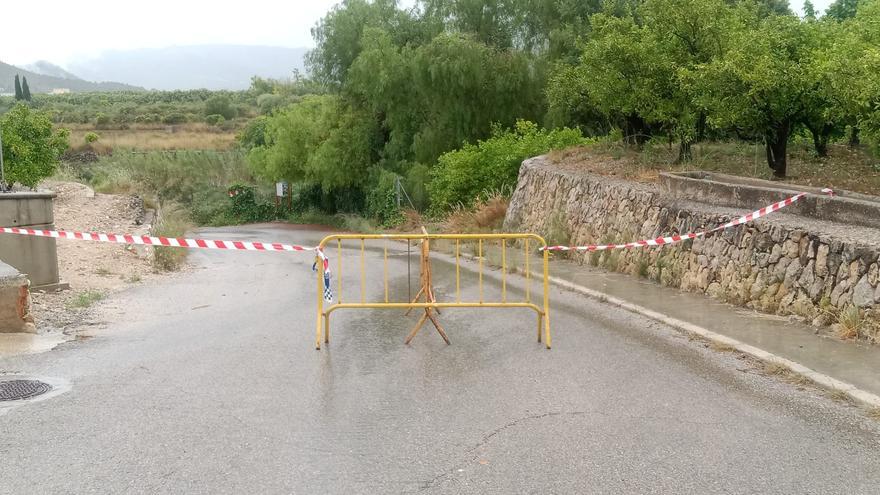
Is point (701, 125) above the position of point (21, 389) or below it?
above

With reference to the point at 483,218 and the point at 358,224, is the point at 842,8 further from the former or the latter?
the point at 483,218

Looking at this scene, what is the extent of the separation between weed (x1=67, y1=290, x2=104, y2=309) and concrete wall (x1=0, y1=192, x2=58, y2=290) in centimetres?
52

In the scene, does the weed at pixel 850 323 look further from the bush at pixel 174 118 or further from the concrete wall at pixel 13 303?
the bush at pixel 174 118

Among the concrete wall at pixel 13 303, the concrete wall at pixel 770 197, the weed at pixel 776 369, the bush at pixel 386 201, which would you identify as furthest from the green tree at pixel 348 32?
the weed at pixel 776 369

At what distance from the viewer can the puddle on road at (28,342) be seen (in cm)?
873

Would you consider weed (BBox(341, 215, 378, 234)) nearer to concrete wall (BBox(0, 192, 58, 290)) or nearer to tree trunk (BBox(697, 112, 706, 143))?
tree trunk (BBox(697, 112, 706, 143))

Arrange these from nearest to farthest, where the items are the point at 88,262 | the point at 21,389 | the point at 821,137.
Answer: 1. the point at 21,389
2. the point at 88,262
3. the point at 821,137

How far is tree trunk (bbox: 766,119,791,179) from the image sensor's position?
15.9 m

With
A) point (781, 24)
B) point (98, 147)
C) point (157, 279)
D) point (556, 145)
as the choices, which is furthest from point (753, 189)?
point (98, 147)

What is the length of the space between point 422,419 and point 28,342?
524 cm

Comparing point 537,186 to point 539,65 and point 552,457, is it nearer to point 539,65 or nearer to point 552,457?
point 539,65

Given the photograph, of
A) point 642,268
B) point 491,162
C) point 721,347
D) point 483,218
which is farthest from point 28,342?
point 491,162

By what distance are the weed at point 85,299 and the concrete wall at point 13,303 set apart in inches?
72.5

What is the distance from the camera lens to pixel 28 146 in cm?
2995
